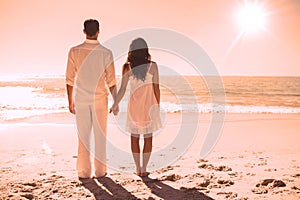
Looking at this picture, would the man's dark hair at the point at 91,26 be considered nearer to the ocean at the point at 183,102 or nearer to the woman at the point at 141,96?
the woman at the point at 141,96

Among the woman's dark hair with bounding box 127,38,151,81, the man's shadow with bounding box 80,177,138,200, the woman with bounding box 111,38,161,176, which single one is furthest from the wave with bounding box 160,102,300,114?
the man's shadow with bounding box 80,177,138,200

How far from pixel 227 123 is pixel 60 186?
6816 millimetres

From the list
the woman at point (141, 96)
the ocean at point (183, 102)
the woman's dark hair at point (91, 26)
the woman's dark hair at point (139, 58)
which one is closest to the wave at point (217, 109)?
the ocean at point (183, 102)

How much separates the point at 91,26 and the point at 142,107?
3.90 ft

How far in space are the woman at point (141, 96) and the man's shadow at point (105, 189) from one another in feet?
1.63

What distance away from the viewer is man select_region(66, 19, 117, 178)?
3988 millimetres

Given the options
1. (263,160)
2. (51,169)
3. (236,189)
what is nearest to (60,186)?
(51,169)

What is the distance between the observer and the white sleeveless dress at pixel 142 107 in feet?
13.6

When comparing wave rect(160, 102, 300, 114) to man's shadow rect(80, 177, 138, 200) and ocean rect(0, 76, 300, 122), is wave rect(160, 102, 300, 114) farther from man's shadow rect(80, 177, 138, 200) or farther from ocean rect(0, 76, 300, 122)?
man's shadow rect(80, 177, 138, 200)

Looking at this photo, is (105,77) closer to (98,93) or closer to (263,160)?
(98,93)

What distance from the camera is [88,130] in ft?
13.4

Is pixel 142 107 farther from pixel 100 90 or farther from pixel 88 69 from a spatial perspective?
pixel 88 69

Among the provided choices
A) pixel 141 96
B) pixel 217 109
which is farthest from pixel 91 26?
pixel 217 109

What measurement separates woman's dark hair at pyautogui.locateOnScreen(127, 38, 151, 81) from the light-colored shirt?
0.27 m
